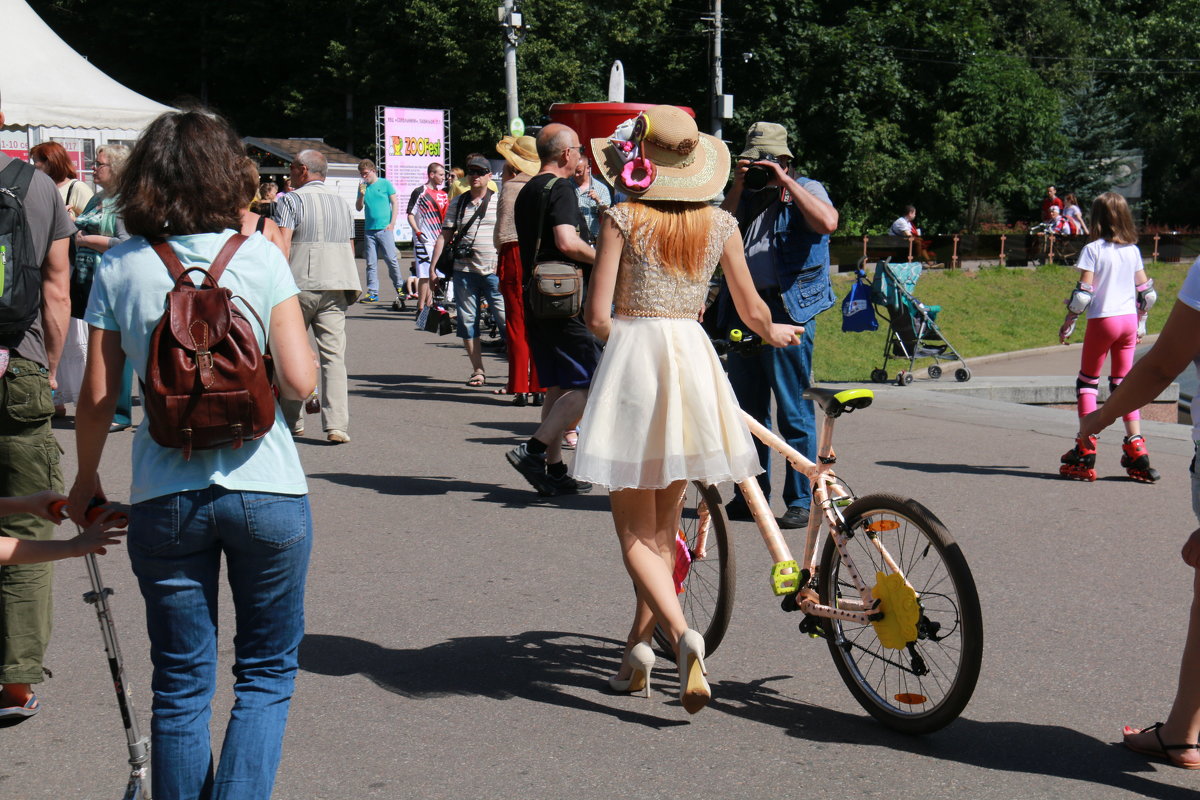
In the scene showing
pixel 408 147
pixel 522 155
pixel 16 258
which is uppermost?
pixel 408 147

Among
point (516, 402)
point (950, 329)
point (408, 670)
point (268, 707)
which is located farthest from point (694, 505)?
point (950, 329)

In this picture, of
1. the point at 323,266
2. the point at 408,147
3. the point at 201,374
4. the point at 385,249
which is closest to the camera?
the point at 201,374

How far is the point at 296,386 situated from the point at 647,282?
1.48 metres

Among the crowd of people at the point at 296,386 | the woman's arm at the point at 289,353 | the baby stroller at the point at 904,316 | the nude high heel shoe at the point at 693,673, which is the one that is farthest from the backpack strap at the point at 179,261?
the baby stroller at the point at 904,316

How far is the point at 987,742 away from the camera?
4.16 meters

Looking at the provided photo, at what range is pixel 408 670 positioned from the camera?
191 inches

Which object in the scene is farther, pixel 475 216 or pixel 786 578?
pixel 475 216

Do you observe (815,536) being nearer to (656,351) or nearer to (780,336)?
(780,336)

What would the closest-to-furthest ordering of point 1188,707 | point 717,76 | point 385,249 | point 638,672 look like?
point 1188,707
point 638,672
point 385,249
point 717,76

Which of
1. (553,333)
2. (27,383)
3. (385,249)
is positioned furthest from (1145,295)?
(385,249)

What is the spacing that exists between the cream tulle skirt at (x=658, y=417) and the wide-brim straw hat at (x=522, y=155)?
5296 mm

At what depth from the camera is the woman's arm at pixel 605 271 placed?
13.9ft

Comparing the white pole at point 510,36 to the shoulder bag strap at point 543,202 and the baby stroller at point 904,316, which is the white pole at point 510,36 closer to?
the baby stroller at point 904,316

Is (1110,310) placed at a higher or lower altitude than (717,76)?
lower
